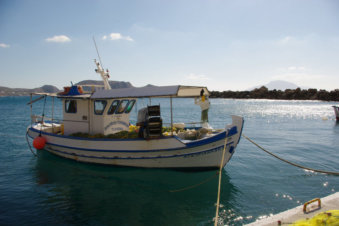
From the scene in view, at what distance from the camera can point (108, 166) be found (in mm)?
10273

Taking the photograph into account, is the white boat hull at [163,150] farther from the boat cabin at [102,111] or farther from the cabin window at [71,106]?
the cabin window at [71,106]

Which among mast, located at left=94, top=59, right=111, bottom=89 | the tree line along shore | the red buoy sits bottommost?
the red buoy

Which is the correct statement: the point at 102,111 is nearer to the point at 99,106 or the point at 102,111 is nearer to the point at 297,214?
the point at 99,106

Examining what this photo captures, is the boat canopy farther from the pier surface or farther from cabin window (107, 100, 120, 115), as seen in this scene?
the pier surface

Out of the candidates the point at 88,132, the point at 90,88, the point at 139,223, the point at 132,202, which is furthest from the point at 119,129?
the point at 139,223

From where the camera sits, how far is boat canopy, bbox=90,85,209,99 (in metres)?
8.08

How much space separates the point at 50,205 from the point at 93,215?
1.90 metres

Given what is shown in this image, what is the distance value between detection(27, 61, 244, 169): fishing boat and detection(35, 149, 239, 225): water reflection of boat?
547 mm

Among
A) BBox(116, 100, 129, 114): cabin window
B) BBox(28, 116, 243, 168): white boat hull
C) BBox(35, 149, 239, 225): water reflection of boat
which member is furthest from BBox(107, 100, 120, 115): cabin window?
BBox(35, 149, 239, 225): water reflection of boat

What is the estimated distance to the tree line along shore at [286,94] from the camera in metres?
108

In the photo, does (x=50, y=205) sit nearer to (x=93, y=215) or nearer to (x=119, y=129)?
(x=93, y=215)

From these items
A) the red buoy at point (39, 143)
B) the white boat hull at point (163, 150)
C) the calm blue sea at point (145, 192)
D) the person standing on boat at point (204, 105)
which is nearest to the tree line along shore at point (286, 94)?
the calm blue sea at point (145, 192)

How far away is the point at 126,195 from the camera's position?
26.5 feet

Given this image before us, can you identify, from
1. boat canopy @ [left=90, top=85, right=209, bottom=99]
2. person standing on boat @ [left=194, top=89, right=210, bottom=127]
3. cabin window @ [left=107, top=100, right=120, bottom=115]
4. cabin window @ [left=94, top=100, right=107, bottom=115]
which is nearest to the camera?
boat canopy @ [left=90, top=85, right=209, bottom=99]
